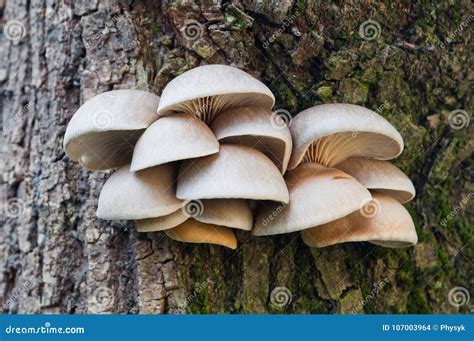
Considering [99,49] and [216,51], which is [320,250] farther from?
[99,49]

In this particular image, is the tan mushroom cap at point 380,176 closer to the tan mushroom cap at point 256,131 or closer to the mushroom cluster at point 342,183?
the mushroom cluster at point 342,183

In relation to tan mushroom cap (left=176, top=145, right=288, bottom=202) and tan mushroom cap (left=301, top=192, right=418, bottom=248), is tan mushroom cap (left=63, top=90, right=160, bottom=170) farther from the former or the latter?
tan mushroom cap (left=301, top=192, right=418, bottom=248)

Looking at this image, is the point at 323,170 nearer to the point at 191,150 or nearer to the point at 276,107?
the point at 276,107

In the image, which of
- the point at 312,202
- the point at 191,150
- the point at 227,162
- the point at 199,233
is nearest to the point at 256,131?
the point at 227,162

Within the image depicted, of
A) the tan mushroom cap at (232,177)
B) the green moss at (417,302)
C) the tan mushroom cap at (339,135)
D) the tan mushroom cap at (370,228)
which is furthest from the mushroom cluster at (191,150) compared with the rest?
the green moss at (417,302)

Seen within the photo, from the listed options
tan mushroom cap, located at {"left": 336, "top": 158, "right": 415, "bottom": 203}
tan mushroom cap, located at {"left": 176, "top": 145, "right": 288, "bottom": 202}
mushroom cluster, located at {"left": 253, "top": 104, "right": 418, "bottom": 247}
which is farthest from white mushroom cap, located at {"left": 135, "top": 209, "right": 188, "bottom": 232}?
tan mushroom cap, located at {"left": 336, "top": 158, "right": 415, "bottom": 203}

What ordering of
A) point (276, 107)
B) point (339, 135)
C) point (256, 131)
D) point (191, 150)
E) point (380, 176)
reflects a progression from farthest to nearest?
point (276, 107) → point (380, 176) → point (339, 135) → point (256, 131) → point (191, 150)
